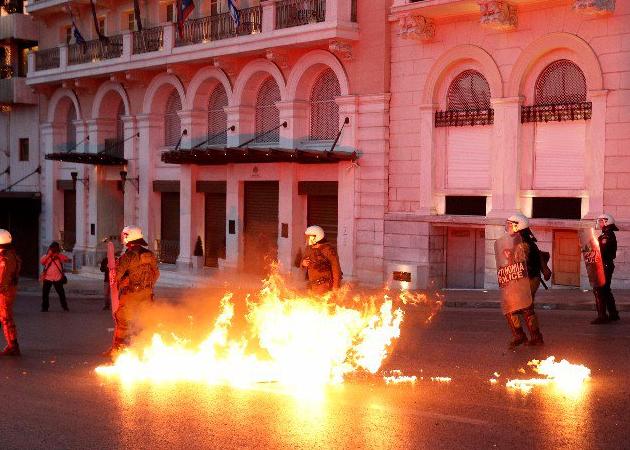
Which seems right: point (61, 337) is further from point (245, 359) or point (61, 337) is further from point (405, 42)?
point (405, 42)

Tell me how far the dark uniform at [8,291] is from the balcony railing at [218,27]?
51.7 ft

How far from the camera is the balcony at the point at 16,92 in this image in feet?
129

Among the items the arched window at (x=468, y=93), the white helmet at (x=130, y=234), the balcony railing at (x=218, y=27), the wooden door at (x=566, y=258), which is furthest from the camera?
the balcony railing at (x=218, y=27)

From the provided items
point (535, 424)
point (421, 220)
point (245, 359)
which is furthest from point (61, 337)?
point (421, 220)

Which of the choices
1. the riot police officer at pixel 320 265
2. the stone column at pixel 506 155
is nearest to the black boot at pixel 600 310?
the riot police officer at pixel 320 265

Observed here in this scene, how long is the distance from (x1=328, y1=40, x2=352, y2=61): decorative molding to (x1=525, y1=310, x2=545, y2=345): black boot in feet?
44.0

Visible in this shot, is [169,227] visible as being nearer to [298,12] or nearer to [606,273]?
[298,12]

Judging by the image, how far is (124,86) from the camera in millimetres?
34188

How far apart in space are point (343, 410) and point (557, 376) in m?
2.94

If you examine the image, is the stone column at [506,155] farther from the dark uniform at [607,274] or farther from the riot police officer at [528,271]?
the riot police officer at [528,271]

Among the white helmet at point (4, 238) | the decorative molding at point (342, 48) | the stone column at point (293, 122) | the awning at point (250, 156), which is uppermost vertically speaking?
the decorative molding at point (342, 48)

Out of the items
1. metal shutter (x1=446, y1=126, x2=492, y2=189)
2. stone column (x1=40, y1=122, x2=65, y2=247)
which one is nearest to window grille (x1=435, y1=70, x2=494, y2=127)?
metal shutter (x1=446, y1=126, x2=492, y2=189)

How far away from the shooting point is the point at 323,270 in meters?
13.0

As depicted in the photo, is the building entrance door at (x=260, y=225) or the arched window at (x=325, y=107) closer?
the arched window at (x=325, y=107)
